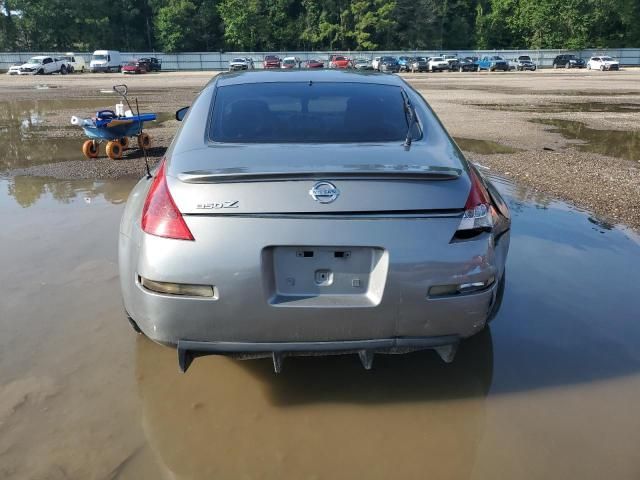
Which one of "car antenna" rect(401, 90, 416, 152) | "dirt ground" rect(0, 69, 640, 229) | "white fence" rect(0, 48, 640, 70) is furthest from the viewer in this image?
"white fence" rect(0, 48, 640, 70)

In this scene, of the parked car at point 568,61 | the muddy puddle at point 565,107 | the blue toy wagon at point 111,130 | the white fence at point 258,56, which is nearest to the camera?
the blue toy wagon at point 111,130

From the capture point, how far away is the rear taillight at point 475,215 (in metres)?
2.44

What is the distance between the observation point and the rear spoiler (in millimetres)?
2348

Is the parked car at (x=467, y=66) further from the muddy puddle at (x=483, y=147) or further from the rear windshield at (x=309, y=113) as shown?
the rear windshield at (x=309, y=113)

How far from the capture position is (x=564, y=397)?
9.38 ft

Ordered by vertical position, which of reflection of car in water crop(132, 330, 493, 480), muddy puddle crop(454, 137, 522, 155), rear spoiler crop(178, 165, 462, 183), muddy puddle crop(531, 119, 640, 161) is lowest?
muddy puddle crop(531, 119, 640, 161)

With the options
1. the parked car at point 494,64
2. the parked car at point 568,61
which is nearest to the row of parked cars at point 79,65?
the parked car at point 494,64

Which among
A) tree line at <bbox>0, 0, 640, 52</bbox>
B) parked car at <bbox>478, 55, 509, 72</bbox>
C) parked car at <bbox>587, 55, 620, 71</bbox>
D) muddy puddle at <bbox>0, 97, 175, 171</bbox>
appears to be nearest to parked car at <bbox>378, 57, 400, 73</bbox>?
parked car at <bbox>478, 55, 509, 72</bbox>

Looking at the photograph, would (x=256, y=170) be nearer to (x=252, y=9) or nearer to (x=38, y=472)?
(x=38, y=472)

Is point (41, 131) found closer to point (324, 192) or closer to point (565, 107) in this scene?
point (324, 192)

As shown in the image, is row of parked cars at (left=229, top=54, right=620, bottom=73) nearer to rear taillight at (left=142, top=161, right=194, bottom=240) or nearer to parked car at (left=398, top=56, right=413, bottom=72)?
parked car at (left=398, top=56, right=413, bottom=72)

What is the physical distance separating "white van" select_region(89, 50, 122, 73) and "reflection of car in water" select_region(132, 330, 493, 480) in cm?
5656

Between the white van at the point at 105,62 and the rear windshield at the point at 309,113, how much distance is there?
56.2m

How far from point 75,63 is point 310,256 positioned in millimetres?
62136
